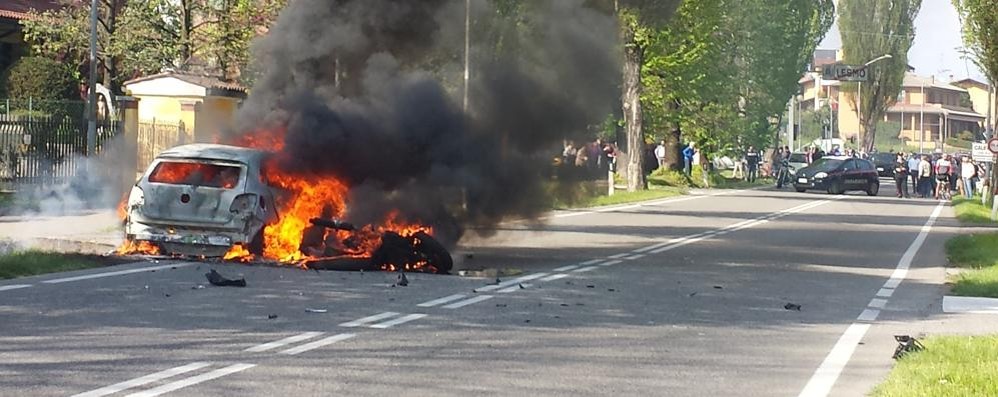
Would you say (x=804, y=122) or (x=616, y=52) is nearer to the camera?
(x=616, y=52)

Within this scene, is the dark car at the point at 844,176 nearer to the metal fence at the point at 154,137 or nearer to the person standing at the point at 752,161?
the person standing at the point at 752,161

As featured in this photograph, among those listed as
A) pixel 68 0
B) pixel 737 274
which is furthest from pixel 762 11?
pixel 737 274

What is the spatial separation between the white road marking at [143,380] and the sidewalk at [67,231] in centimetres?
910

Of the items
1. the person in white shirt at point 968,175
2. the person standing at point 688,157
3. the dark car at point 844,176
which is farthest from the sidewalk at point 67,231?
the person standing at point 688,157

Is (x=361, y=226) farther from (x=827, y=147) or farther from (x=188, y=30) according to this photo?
(x=827, y=147)

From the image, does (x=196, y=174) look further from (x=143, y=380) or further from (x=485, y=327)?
(x=143, y=380)

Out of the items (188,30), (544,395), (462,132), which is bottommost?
(544,395)

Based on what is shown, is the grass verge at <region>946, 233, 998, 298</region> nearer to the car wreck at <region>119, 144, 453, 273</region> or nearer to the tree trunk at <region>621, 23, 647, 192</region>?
the car wreck at <region>119, 144, 453, 273</region>

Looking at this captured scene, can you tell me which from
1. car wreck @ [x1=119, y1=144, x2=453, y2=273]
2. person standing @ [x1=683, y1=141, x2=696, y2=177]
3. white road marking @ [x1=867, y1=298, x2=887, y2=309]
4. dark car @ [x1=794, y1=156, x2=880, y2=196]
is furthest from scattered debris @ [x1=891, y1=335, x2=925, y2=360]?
person standing @ [x1=683, y1=141, x2=696, y2=177]

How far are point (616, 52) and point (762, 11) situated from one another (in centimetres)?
4451

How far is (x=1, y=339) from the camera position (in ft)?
32.0

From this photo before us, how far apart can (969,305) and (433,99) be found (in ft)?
22.9

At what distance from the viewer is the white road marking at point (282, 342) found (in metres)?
9.70

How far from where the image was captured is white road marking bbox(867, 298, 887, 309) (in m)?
14.3
